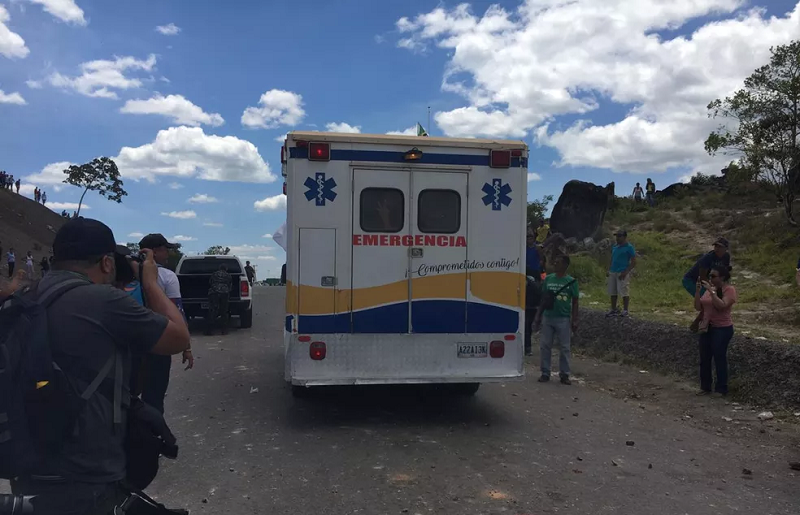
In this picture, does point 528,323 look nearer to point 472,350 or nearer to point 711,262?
point 711,262

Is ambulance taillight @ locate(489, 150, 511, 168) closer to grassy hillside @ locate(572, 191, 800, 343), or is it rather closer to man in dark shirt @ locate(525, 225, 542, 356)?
man in dark shirt @ locate(525, 225, 542, 356)

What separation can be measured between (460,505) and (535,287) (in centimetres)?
609

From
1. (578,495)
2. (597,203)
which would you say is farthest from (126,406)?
(597,203)

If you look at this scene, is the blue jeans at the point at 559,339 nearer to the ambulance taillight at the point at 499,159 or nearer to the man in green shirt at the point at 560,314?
the man in green shirt at the point at 560,314

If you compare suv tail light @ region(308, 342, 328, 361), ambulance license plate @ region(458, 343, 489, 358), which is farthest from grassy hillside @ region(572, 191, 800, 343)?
suv tail light @ region(308, 342, 328, 361)

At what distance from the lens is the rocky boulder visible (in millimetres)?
26062

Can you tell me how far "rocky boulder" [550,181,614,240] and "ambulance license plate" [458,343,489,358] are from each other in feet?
65.7

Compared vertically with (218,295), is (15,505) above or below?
above

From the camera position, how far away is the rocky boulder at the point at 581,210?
26.1 m

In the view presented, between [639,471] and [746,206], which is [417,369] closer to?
[639,471]

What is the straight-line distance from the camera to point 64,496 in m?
2.16

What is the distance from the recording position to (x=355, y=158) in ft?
21.6

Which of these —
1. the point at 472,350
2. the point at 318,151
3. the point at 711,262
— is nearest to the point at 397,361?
the point at 472,350

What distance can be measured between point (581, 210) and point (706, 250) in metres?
6.61
